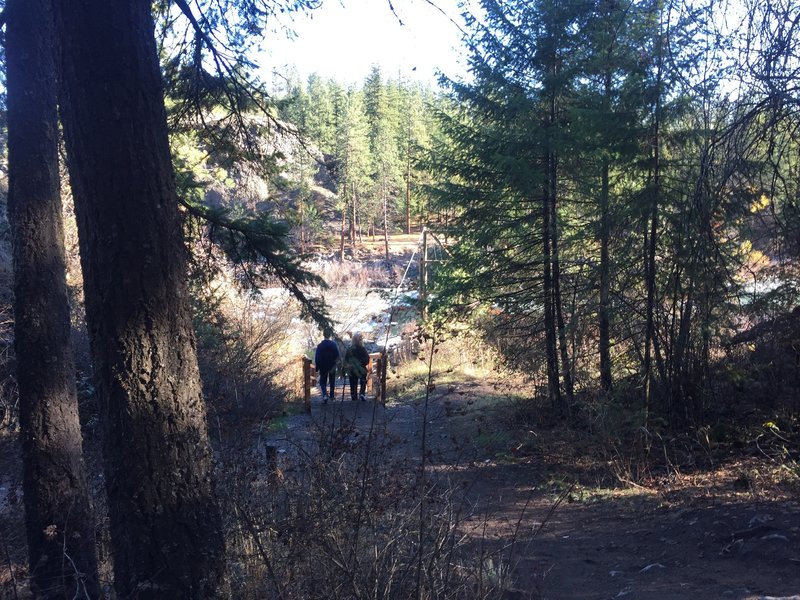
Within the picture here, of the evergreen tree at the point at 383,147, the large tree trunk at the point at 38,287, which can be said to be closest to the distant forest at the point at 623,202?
the large tree trunk at the point at 38,287

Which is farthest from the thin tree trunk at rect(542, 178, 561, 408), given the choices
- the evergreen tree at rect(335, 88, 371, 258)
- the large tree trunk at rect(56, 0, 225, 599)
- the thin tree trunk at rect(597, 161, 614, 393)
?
the evergreen tree at rect(335, 88, 371, 258)

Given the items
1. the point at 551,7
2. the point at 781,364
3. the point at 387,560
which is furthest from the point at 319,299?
the point at 551,7

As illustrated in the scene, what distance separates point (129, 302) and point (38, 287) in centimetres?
309

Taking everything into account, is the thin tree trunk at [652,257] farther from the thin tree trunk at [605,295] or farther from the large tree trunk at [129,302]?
the large tree trunk at [129,302]

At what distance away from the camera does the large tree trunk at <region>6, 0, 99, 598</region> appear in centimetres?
585

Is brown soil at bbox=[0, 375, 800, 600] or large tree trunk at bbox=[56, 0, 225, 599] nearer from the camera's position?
large tree trunk at bbox=[56, 0, 225, 599]

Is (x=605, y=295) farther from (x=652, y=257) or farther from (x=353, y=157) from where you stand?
(x=353, y=157)

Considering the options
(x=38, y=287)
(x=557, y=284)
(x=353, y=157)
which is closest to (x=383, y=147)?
(x=353, y=157)

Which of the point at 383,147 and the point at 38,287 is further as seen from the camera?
the point at 383,147

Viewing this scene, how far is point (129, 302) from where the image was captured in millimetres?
3449

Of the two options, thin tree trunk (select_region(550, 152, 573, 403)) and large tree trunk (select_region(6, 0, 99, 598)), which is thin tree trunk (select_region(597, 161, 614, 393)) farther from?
large tree trunk (select_region(6, 0, 99, 598))

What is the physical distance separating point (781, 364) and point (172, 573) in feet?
27.6

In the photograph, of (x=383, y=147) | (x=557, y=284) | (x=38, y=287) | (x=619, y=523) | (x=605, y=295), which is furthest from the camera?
(x=383, y=147)

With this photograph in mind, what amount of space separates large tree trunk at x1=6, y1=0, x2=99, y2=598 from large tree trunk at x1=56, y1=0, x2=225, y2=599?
109 inches
